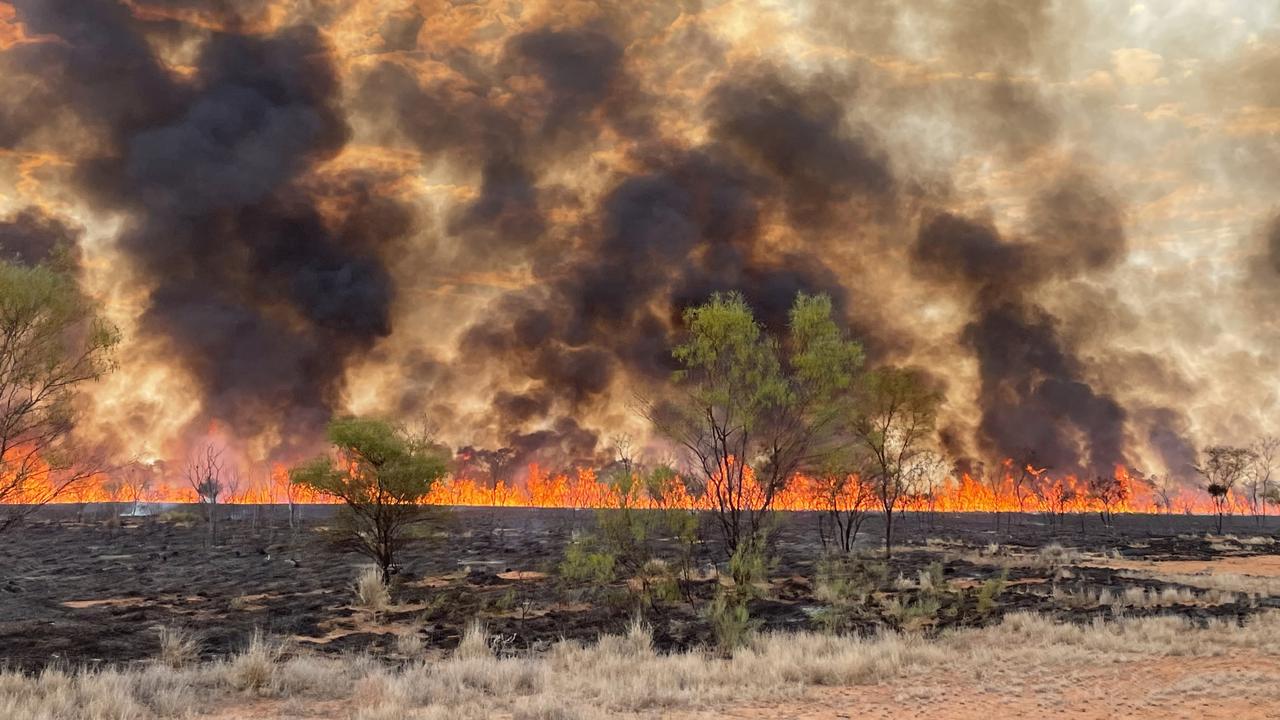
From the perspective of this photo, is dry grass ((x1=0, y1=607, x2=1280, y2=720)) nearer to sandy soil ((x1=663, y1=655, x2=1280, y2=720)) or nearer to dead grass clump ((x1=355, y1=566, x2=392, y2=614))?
sandy soil ((x1=663, y1=655, x2=1280, y2=720))

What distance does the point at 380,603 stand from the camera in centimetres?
2328

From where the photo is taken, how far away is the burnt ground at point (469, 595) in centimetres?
1923

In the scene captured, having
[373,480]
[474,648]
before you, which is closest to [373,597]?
[373,480]

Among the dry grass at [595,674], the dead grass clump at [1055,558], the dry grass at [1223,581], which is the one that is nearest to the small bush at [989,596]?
the dry grass at [595,674]

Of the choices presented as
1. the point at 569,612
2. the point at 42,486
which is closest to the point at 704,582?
the point at 569,612

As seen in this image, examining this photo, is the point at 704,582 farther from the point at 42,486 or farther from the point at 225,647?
the point at 42,486

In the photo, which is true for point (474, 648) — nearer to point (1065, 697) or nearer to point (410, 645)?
point (410, 645)

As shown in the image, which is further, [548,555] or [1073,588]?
[548,555]

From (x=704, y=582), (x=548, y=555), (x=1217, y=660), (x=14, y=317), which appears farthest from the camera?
(x=548, y=555)

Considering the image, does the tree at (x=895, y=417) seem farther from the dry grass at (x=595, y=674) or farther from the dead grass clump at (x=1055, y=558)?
the dry grass at (x=595, y=674)

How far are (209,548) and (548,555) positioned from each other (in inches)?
769

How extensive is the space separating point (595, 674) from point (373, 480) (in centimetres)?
1686

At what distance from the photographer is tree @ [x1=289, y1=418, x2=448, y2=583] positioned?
93.4ft

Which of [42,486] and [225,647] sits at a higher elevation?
[42,486]
